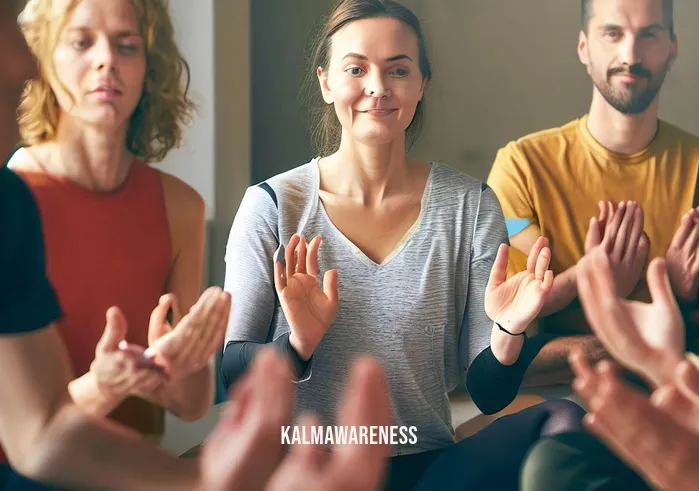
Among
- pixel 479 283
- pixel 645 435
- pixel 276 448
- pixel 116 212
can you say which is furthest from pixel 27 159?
pixel 645 435

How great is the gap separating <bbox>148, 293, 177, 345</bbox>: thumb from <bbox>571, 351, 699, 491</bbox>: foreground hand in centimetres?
50

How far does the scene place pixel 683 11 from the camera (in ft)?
3.59

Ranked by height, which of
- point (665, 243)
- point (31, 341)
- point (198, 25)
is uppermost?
point (198, 25)

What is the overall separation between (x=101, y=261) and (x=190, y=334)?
0.13 metres

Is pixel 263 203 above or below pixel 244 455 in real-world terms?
above

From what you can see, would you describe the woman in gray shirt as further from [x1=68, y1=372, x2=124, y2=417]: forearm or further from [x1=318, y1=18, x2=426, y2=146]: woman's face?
[x1=68, y1=372, x2=124, y2=417]: forearm

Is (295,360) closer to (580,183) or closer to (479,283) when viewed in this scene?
(479,283)

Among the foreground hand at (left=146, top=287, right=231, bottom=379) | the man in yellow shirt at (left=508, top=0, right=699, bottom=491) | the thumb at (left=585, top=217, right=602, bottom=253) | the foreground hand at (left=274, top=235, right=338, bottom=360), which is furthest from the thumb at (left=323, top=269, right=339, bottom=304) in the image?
the thumb at (left=585, top=217, right=602, bottom=253)

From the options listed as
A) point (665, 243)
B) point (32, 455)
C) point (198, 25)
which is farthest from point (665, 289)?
point (32, 455)

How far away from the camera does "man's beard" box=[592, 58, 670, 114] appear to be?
110 cm

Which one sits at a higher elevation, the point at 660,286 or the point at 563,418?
the point at 660,286

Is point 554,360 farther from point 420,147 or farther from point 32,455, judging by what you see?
point 32,455

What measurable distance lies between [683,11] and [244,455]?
754mm

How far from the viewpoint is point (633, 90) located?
43.6 inches
